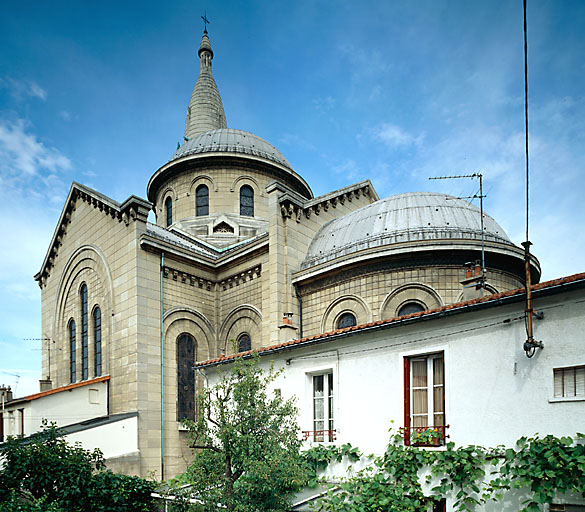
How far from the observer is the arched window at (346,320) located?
1892 cm

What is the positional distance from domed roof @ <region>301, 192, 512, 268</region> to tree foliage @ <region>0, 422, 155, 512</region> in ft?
34.1

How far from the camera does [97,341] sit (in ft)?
74.2

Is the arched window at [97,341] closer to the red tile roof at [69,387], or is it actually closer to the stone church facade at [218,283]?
the stone church facade at [218,283]

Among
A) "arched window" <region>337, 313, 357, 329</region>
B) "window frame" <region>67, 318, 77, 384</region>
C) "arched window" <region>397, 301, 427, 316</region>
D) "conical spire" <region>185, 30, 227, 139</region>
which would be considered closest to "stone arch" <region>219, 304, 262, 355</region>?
"arched window" <region>337, 313, 357, 329</region>

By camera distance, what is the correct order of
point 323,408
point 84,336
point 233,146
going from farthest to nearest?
point 233,146
point 84,336
point 323,408

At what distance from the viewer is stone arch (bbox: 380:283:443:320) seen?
58.3 ft

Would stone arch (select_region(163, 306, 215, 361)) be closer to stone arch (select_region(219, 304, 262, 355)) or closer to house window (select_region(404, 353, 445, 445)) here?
stone arch (select_region(219, 304, 262, 355))

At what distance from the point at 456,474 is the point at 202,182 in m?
23.0

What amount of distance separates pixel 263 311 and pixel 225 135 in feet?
48.3

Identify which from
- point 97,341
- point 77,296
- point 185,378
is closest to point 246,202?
point 77,296

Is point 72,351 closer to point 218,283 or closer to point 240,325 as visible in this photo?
point 218,283

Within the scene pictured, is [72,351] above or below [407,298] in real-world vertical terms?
below

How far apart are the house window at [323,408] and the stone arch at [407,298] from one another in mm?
5436

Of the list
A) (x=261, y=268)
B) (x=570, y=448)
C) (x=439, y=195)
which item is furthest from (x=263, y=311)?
(x=570, y=448)
